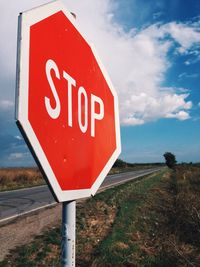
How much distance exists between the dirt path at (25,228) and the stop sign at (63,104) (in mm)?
4648

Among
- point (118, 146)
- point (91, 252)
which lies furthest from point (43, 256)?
point (118, 146)

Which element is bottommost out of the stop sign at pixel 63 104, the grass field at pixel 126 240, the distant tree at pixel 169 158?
the grass field at pixel 126 240

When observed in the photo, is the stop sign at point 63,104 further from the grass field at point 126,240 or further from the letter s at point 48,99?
the grass field at point 126,240

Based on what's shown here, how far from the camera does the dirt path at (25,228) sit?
20.5 ft

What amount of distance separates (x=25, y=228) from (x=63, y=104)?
700 cm

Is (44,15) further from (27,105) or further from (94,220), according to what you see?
(94,220)

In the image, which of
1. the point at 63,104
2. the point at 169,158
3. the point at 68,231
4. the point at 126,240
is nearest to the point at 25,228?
the point at 126,240

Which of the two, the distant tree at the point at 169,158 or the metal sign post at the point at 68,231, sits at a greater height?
the distant tree at the point at 169,158

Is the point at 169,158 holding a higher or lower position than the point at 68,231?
higher

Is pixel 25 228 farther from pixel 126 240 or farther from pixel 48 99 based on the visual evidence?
pixel 48 99

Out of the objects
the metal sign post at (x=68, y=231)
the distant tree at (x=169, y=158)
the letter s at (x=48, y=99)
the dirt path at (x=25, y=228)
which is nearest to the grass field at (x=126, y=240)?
the dirt path at (x=25, y=228)

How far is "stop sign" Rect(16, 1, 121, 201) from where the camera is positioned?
1048 millimetres

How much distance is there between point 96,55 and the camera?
1.71m

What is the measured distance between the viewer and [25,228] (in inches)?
299
